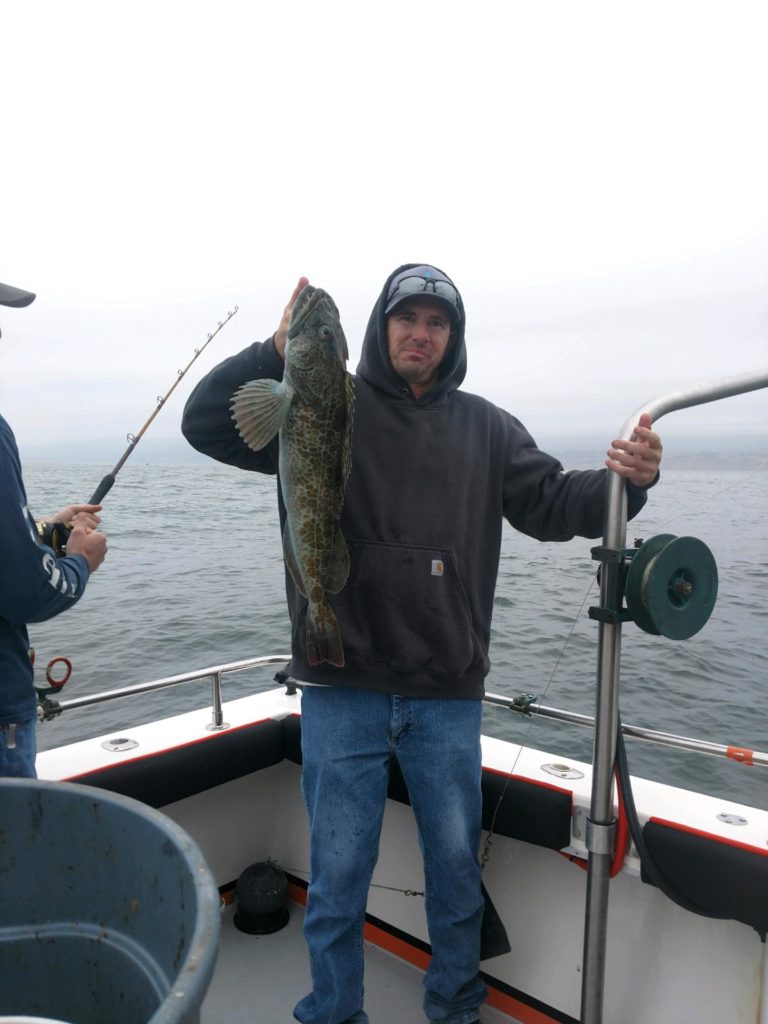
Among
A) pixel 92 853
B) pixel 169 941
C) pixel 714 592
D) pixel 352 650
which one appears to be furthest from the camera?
pixel 352 650

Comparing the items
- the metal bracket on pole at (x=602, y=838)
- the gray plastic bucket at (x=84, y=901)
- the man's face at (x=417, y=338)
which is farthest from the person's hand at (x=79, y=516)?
the metal bracket on pole at (x=602, y=838)

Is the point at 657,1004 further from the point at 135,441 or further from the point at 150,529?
the point at 150,529

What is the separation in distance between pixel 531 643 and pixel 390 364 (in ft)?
25.0

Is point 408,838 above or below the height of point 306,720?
below

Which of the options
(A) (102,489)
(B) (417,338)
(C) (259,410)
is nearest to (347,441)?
(C) (259,410)

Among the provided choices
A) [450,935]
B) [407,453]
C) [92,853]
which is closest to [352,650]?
[407,453]

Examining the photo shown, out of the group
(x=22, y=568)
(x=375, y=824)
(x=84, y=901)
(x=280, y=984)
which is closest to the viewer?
(x=84, y=901)

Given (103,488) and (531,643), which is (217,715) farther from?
(531,643)

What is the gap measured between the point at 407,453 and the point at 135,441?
1.39 m

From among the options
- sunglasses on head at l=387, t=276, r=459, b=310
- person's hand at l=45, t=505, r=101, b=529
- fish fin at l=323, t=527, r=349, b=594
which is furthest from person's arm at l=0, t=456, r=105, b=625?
sunglasses on head at l=387, t=276, r=459, b=310

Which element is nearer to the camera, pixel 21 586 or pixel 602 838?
pixel 21 586

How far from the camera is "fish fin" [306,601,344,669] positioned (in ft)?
7.91

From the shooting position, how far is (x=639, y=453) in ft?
7.19

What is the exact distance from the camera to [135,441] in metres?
3.34
